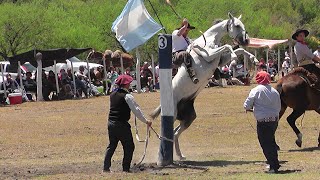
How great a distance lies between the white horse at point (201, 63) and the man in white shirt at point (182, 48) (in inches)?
3.8

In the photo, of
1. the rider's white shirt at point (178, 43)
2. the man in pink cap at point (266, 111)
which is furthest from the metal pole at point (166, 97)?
the man in pink cap at point (266, 111)

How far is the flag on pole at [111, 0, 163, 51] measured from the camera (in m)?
15.6

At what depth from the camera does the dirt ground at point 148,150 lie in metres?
13.0

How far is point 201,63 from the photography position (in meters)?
14.6

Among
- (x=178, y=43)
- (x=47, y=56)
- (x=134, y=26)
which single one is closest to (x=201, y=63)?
(x=178, y=43)

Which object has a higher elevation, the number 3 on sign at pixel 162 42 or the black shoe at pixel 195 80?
the number 3 on sign at pixel 162 42

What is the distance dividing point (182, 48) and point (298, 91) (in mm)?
3204

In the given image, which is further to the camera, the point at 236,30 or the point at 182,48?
the point at 236,30

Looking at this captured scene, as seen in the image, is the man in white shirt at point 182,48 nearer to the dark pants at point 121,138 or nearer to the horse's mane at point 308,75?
the dark pants at point 121,138

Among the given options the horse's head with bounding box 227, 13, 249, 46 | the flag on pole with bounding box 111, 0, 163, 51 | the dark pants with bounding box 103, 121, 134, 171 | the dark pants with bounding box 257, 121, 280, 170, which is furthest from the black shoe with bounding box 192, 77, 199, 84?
the dark pants with bounding box 257, 121, 280, 170

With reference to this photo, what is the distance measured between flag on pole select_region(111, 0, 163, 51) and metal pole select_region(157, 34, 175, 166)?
1.96m

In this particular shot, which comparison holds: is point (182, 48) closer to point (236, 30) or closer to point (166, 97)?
point (236, 30)

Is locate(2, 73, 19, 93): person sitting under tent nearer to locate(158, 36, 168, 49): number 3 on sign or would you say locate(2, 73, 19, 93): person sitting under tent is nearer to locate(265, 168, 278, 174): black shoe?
locate(158, 36, 168, 49): number 3 on sign

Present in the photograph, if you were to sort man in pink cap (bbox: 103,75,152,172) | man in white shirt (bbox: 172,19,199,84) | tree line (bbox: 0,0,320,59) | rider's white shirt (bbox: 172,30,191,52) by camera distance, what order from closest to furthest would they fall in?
man in pink cap (bbox: 103,75,152,172)
man in white shirt (bbox: 172,19,199,84)
rider's white shirt (bbox: 172,30,191,52)
tree line (bbox: 0,0,320,59)
